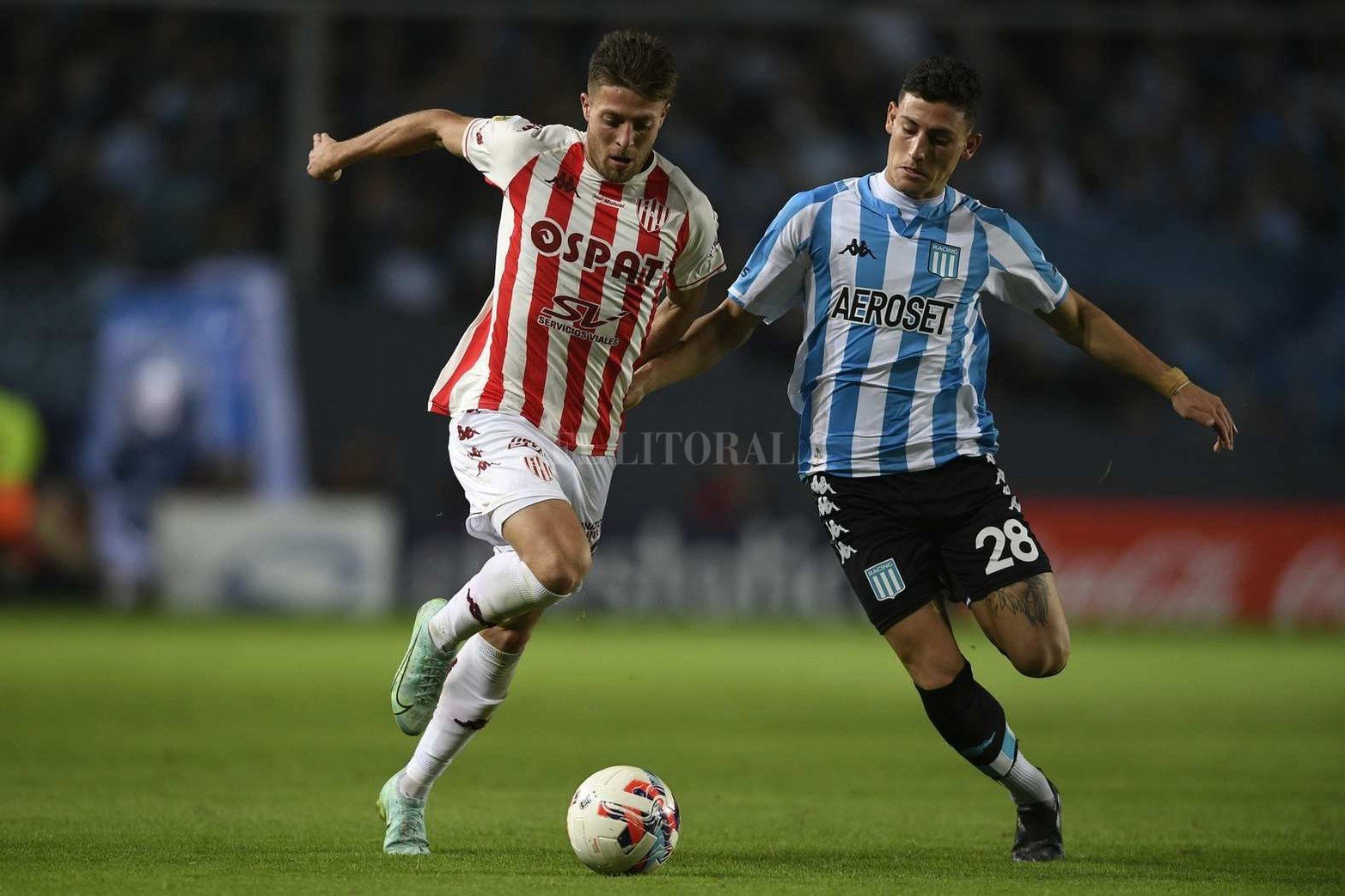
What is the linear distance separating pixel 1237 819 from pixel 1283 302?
12878 millimetres

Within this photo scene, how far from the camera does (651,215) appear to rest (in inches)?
242

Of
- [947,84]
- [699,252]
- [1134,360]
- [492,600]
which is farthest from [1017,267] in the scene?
[492,600]

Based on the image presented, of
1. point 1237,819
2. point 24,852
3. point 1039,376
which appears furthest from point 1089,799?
point 1039,376

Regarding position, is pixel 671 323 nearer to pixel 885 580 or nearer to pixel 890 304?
pixel 890 304

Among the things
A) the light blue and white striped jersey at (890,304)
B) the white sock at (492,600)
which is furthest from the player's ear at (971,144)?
the white sock at (492,600)

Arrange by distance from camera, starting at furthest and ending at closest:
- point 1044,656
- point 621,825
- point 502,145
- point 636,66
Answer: point 502,145 < point 1044,656 < point 636,66 < point 621,825

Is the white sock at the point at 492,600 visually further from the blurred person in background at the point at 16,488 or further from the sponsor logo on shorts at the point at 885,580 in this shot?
the blurred person in background at the point at 16,488

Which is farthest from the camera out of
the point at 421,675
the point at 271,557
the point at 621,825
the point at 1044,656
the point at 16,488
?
the point at 16,488

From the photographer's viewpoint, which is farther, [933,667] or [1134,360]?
[1134,360]

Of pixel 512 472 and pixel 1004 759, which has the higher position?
pixel 512 472

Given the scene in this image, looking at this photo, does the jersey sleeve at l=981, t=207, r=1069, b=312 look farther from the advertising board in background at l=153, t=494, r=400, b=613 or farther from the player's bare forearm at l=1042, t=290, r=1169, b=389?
the advertising board in background at l=153, t=494, r=400, b=613

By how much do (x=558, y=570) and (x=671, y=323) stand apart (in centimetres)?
121

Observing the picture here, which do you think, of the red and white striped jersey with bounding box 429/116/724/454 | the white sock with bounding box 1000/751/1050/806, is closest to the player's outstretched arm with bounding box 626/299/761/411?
the red and white striped jersey with bounding box 429/116/724/454

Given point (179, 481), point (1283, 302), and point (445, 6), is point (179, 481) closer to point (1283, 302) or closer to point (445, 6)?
point (445, 6)
